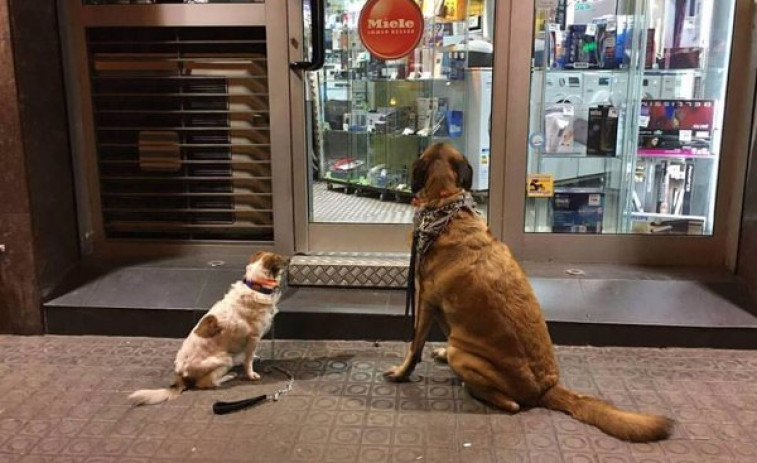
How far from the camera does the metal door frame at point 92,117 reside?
4.38 metres

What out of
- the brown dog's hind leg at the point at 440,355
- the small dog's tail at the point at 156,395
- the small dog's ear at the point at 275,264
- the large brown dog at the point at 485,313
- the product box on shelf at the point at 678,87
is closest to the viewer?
the large brown dog at the point at 485,313

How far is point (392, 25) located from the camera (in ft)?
14.2

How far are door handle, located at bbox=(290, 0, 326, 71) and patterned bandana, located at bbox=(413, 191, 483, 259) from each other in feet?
4.90

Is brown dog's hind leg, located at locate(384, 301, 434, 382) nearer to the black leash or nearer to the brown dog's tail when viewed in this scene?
the black leash

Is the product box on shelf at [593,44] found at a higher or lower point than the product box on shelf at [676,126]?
higher

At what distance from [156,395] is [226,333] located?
450 millimetres

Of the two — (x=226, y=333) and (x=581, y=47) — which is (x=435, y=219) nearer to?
(x=226, y=333)

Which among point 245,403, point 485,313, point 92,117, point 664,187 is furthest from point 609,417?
point 92,117

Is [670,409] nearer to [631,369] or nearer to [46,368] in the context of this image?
[631,369]

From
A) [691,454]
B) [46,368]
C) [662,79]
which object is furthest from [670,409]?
[46,368]

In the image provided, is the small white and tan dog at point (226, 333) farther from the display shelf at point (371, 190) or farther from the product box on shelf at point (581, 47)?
the product box on shelf at point (581, 47)

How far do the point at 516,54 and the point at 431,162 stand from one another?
147 centimetres

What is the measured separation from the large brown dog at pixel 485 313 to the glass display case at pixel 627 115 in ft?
4.83

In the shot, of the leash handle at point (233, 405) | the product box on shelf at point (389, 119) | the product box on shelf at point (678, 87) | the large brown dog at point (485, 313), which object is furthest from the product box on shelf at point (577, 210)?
the leash handle at point (233, 405)
